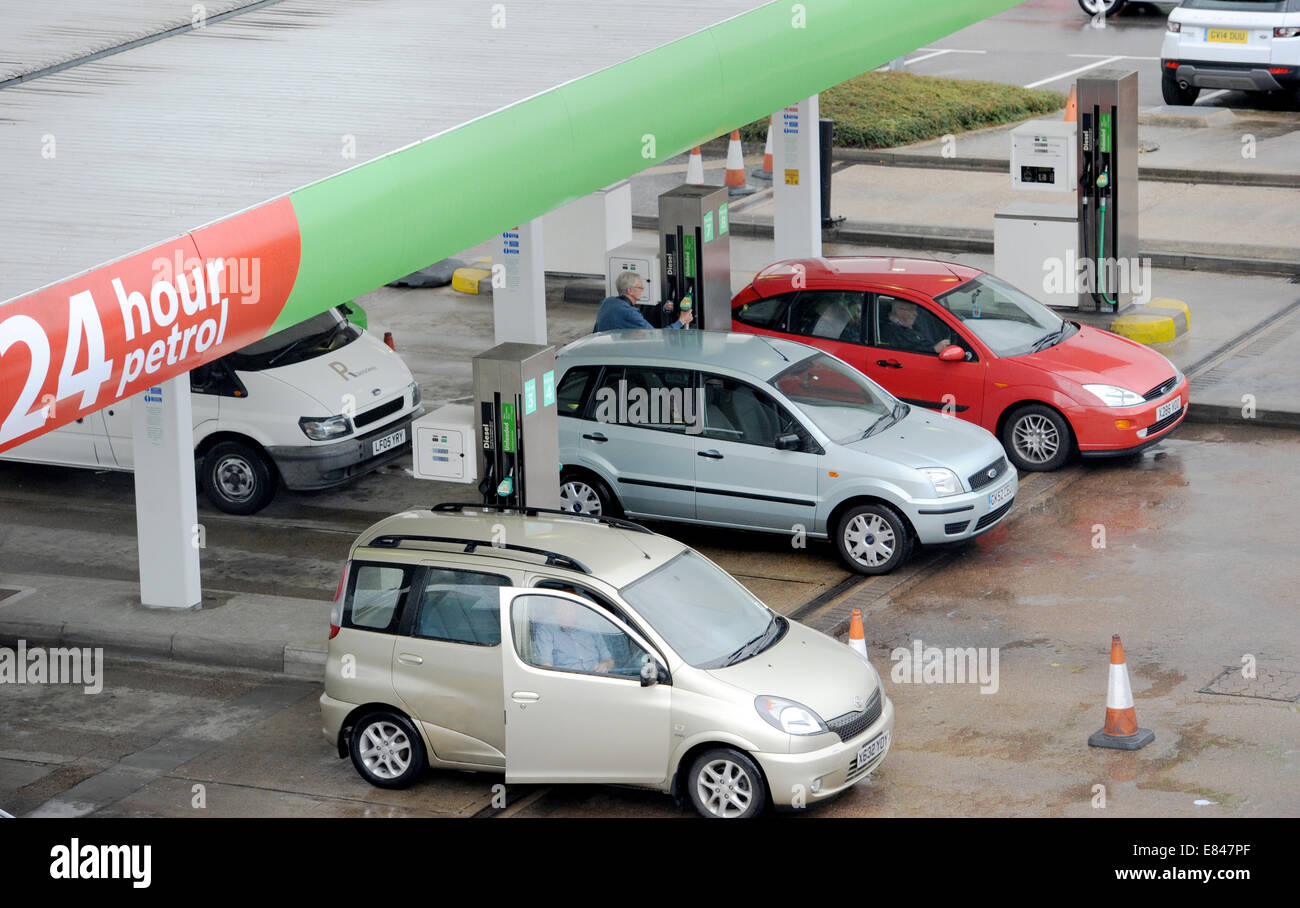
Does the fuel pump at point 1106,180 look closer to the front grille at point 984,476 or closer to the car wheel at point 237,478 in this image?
the front grille at point 984,476

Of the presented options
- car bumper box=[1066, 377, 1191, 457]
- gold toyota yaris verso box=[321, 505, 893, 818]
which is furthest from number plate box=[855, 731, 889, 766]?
car bumper box=[1066, 377, 1191, 457]

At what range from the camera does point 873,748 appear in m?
10.7

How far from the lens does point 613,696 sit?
1053 cm

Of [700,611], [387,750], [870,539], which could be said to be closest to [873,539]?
[870,539]

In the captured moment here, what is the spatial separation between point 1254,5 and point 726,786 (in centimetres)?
2146

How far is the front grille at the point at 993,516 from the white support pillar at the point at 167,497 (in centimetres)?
576

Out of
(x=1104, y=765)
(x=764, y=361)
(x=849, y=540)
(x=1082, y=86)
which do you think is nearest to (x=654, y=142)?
(x=764, y=361)

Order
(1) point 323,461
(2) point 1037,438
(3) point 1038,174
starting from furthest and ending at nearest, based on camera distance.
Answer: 1. (3) point 1038,174
2. (2) point 1037,438
3. (1) point 323,461

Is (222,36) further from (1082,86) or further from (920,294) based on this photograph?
(1082,86)

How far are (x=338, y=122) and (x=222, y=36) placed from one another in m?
2.75

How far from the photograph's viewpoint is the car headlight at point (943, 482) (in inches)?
562

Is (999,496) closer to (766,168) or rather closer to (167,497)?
(167,497)

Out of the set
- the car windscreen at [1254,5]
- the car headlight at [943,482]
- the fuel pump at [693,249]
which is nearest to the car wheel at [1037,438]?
the car headlight at [943,482]

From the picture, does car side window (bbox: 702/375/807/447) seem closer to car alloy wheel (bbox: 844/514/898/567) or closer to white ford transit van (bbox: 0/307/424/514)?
car alloy wheel (bbox: 844/514/898/567)
